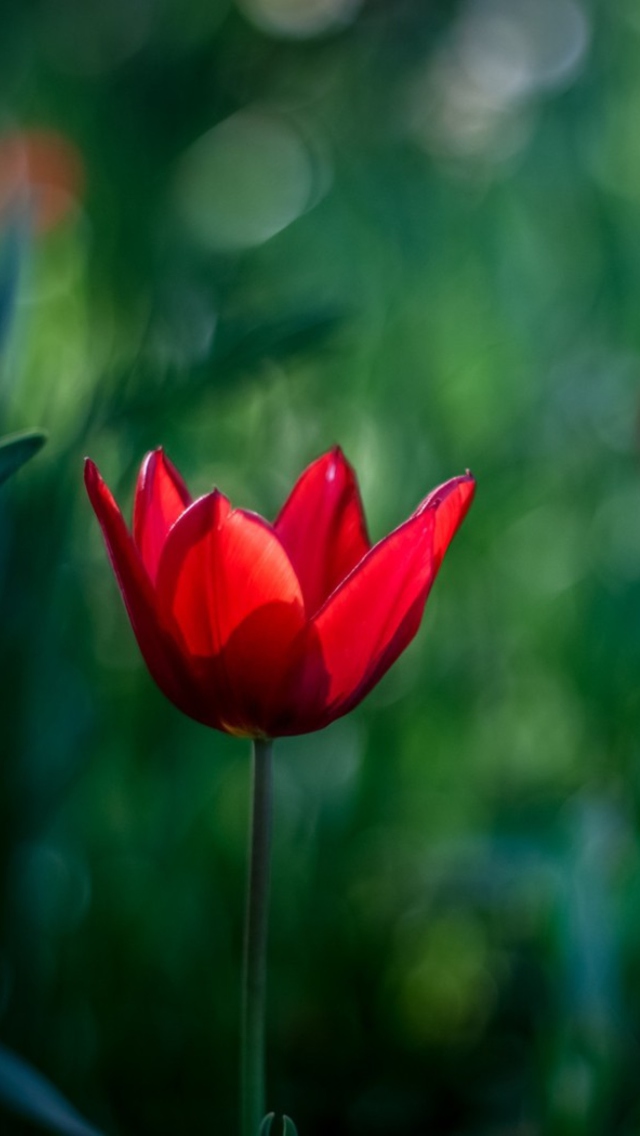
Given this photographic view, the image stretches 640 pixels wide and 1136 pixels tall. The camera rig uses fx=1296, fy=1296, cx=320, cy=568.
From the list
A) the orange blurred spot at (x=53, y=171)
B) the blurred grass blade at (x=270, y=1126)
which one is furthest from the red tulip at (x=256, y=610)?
the orange blurred spot at (x=53, y=171)

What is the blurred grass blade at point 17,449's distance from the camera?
0.38 m

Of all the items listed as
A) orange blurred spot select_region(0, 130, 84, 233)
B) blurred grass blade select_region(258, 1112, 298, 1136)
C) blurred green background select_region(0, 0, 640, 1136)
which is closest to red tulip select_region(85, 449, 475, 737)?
blurred grass blade select_region(258, 1112, 298, 1136)

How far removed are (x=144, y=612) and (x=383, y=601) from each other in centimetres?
7

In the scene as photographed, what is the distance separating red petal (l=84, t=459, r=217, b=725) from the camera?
0.35 metres

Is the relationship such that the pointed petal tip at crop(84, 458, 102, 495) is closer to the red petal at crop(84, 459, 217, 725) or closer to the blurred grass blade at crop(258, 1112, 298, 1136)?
Result: the red petal at crop(84, 459, 217, 725)

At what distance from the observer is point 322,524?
431 mm

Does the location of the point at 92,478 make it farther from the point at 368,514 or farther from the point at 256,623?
the point at 368,514

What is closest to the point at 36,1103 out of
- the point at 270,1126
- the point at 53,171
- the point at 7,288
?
the point at 270,1126

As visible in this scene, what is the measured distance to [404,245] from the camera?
4.01 ft

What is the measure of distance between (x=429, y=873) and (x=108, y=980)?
0.67 feet

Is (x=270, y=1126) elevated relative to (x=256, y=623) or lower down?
lower down

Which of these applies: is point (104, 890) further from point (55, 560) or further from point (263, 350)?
point (263, 350)

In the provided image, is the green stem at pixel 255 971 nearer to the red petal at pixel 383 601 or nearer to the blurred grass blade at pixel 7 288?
the red petal at pixel 383 601

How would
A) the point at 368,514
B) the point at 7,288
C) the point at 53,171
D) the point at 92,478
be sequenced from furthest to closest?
the point at 53,171 < the point at 368,514 < the point at 7,288 < the point at 92,478
